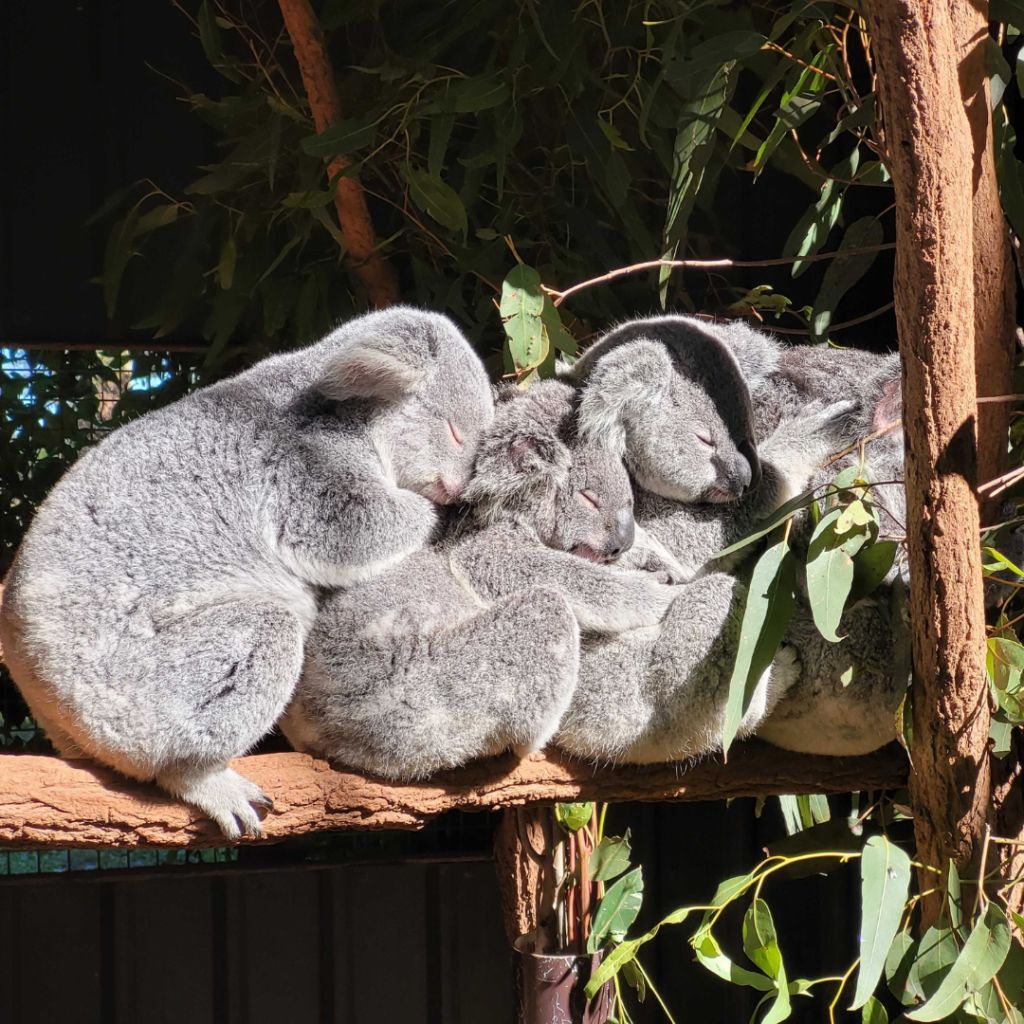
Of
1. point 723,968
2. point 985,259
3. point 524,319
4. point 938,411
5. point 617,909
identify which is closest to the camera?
point 938,411

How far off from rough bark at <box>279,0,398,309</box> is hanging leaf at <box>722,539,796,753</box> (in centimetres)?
167

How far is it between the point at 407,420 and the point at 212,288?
164cm

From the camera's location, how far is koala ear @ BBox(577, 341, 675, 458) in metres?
2.37

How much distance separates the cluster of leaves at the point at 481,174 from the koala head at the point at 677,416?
329 mm

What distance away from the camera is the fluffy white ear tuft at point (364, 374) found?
86.3 inches

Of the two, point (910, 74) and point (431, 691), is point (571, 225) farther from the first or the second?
point (910, 74)

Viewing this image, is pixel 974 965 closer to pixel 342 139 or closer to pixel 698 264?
pixel 698 264

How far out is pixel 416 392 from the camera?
89.9 inches

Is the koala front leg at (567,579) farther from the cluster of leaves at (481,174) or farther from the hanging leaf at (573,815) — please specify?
the hanging leaf at (573,815)

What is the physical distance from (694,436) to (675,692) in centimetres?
50

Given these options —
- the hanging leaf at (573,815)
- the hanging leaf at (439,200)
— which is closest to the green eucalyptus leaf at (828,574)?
the hanging leaf at (573,815)

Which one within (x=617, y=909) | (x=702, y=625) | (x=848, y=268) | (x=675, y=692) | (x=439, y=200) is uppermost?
(x=439, y=200)

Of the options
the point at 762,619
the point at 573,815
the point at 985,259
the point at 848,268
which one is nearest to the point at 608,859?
the point at 573,815

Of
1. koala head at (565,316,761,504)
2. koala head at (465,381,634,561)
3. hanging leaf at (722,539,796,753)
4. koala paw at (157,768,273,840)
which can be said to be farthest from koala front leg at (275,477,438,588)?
hanging leaf at (722,539,796,753)
